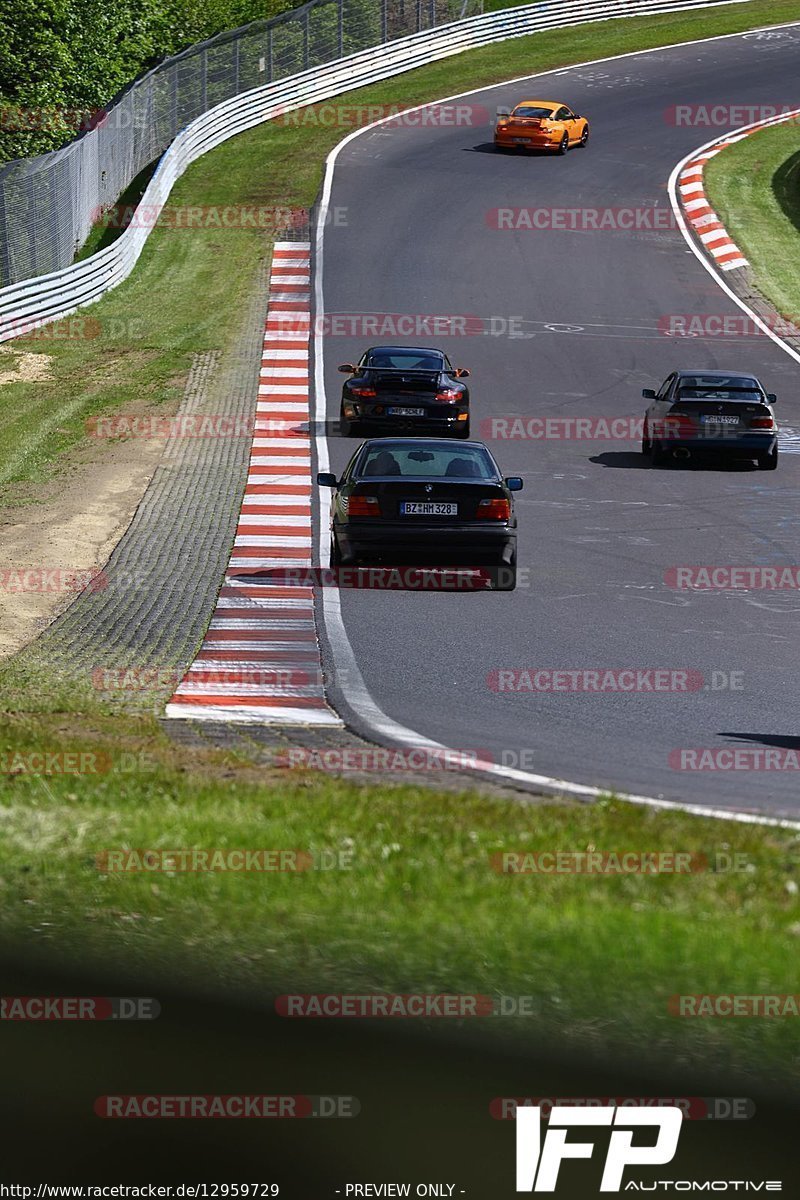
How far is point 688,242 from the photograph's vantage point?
41.8m

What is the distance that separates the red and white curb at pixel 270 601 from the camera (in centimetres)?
1179

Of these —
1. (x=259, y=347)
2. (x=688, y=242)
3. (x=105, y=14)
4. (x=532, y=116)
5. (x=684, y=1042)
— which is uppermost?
(x=105, y=14)

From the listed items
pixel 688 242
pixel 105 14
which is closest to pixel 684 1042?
pixel 688 242

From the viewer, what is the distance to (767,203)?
4538 centimetres

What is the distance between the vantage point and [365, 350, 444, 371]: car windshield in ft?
84.2

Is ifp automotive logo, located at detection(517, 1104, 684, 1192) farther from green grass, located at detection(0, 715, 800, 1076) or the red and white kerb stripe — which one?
the red and white kerb stripe

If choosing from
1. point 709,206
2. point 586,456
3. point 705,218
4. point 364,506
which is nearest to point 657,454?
point 586,456

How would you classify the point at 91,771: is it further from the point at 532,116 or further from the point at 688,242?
the point at 532,116

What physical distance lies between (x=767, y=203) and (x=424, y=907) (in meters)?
41.4

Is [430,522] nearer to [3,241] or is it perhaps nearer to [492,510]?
[492,510]

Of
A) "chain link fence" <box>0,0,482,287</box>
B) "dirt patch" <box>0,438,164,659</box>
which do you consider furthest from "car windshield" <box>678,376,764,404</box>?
"chain link fence" <box>0,0,482,287</box>

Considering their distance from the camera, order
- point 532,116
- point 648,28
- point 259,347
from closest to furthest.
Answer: point 259,347, point 532,116, point 648,28

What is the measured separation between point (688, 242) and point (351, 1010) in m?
37.9

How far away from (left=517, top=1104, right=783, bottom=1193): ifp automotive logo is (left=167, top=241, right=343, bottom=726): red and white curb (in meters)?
6.01
